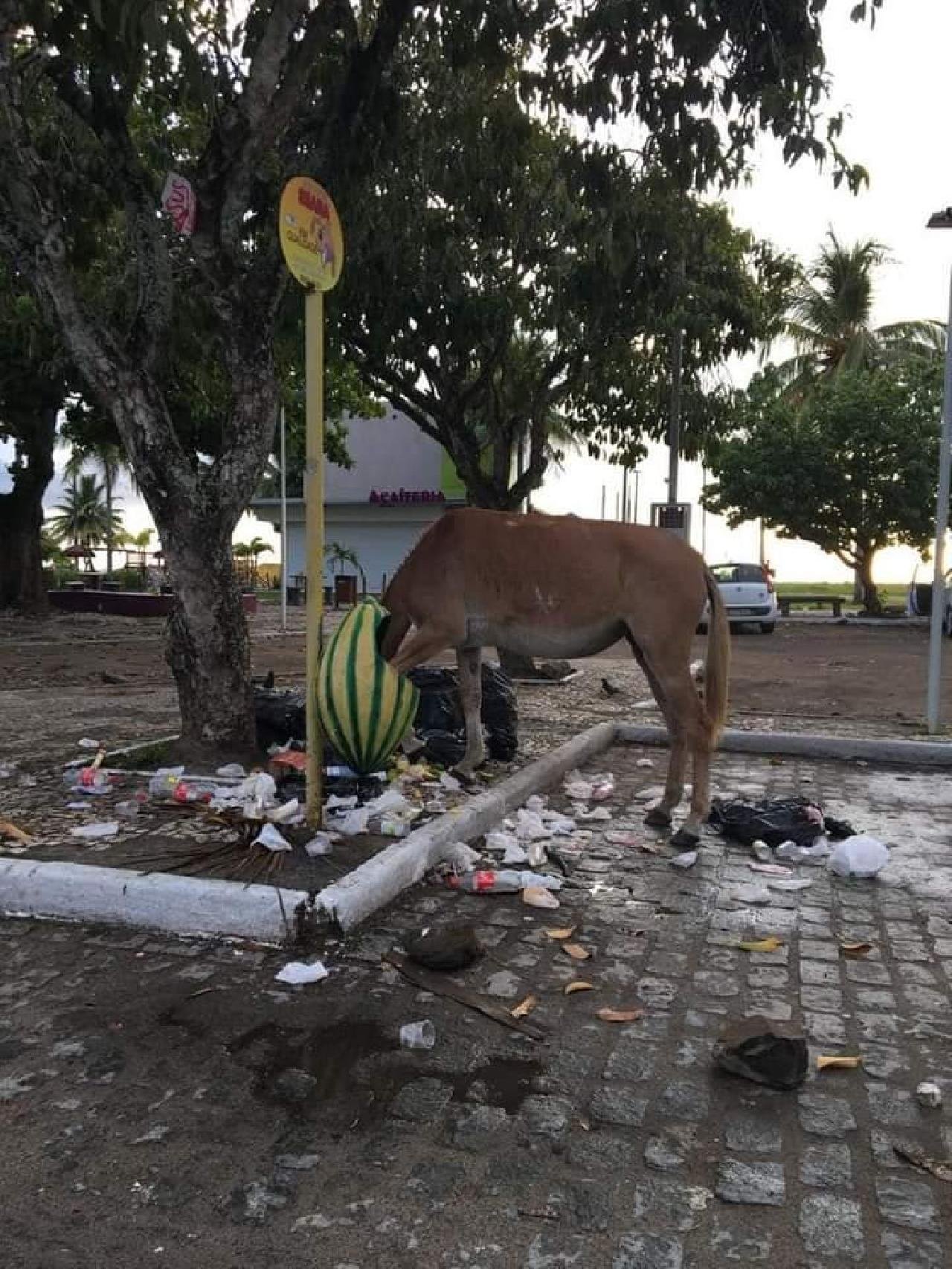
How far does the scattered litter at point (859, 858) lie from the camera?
492 cm

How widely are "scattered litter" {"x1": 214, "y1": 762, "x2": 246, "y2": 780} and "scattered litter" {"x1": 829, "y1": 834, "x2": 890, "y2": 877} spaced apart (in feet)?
11.1

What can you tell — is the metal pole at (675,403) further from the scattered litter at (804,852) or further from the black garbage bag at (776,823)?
the scattered litter at (804,852)

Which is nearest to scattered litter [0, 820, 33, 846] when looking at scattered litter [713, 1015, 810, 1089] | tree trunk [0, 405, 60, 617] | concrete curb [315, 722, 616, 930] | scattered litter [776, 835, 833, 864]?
concrete curb [315, 722, 616, 930]

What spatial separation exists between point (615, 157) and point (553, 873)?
5402mm

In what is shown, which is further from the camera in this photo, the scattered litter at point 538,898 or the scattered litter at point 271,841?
the scattered litter at point 271,841

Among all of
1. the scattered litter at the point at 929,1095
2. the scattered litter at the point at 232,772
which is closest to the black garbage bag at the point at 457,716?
the scattered litter at the point at 232,772

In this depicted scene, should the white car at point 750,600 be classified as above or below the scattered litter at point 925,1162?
above

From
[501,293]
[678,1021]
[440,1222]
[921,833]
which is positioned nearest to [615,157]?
[501,293]

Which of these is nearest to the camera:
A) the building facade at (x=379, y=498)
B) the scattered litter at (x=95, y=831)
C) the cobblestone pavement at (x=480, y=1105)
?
the cobblestone pavement at (x=480, y=1105)

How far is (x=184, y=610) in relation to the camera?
19.7 ft

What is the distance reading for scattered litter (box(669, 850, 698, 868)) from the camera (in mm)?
5062

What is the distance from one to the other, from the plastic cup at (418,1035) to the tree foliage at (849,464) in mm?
27337

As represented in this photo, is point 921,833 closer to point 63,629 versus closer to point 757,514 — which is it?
point 63,629

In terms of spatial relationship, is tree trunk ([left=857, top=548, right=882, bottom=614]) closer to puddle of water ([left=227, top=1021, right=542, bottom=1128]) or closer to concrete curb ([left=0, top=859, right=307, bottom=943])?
concrete curb ([left=0, top=859, right=307, bottom=943])
